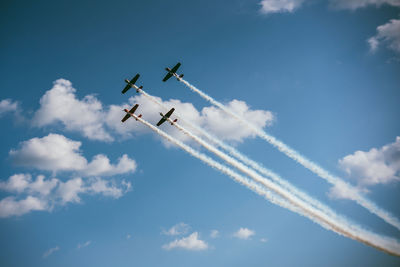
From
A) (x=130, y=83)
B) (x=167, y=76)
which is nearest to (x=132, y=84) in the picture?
(x=130, y=83)

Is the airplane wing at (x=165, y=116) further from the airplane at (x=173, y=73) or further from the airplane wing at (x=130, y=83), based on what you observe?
the airplane wing at (x=130, y=83)

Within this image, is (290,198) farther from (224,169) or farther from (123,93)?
(123,93)

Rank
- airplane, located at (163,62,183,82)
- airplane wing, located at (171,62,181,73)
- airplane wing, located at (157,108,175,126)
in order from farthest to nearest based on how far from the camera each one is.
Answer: airplane wing, located at (171,62,181,73) → airplane, located at (163,62,183,82) → airplane wing, located at (157,108,175,126)

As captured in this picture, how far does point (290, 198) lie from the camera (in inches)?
1988

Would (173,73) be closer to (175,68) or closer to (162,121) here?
(175,68)

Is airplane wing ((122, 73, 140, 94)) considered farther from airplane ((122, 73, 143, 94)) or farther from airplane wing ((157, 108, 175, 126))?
airplane wing ((157, 108, 175, 126))

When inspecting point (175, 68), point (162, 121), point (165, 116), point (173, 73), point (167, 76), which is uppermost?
point (175, 68)

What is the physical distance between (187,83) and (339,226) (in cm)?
4444

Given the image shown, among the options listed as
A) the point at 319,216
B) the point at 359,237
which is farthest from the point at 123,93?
the point at 359,237

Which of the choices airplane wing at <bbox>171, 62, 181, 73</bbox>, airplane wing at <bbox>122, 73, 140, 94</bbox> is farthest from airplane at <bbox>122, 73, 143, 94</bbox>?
airplane wing at <bbox>171, 62, 181, 73</bbox>

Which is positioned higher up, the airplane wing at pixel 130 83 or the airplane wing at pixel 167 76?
the airplane wing at pixel 167 76

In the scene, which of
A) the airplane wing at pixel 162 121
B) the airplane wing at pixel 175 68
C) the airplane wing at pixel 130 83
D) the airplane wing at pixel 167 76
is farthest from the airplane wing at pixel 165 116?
the airplane wing at pixel 130 83

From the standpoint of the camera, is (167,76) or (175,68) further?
(167,76)

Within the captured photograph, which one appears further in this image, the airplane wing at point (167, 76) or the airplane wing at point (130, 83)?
the airplane wing at point (167, 76)
